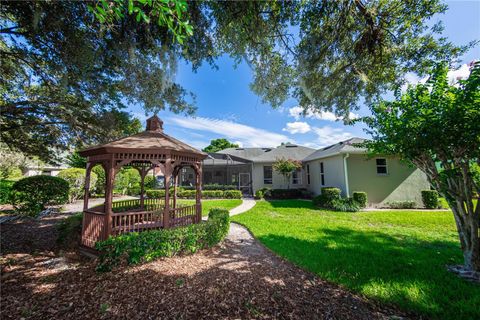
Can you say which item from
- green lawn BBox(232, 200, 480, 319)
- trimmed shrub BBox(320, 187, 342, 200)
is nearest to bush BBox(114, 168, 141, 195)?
green lawn BBox(232, 200, 480, 319)

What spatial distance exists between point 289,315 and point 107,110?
316 inches

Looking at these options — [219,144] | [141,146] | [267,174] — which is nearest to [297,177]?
[267,174]

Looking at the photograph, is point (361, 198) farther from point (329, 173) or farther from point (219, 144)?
point (219, 144)

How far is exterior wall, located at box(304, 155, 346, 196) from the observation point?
12653 mm

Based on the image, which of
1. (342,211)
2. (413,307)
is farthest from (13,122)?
(342,211)

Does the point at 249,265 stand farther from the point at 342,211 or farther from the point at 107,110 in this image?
the point at 342,211

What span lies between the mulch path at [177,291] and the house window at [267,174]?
43.3ft

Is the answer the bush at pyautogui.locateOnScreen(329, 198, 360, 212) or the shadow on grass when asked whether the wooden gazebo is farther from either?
the bush at pyautogui.locateOnScreen(329, 198, 360, 212)

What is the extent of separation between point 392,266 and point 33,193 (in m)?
15.3

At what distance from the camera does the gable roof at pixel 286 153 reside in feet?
60.4

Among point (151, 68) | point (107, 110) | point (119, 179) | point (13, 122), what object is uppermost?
point (151, 68)

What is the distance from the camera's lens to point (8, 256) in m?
5.04

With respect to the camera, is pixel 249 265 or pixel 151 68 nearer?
pixel 249 265

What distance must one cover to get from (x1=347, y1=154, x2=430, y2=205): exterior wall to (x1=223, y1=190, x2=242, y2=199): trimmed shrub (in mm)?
8739
